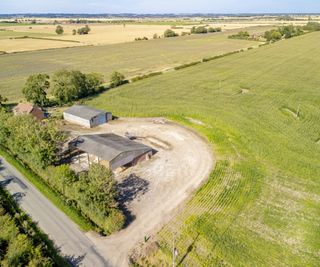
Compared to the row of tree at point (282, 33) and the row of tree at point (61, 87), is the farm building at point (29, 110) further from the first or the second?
the row of tree at point (282, 33)

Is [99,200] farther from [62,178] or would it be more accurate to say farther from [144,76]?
[144,76]

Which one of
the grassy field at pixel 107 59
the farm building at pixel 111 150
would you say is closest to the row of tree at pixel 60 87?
the grassy field at pixel 107 59

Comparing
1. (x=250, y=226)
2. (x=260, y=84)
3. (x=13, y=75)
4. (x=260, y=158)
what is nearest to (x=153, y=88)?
(x=260, y=84)

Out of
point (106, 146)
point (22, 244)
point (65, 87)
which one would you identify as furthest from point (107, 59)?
point (22, 244)

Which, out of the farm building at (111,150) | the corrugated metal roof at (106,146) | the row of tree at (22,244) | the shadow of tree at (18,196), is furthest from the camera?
the corrugated metal roof at (106,146)

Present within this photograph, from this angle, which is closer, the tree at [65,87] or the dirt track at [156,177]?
the dirt track at [156,177]

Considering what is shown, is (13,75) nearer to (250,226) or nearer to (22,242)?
(22,242)

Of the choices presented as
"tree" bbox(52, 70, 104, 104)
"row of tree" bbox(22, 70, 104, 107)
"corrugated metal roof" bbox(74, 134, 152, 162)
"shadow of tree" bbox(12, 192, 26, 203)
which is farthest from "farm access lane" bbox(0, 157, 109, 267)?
"tree" bbox(52, 70, 104, 104)

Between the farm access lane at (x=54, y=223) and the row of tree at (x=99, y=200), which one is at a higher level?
the row of tree at (x=99, y=200)

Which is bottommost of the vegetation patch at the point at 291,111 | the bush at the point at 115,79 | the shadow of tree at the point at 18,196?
the bush at the point at 115,79
